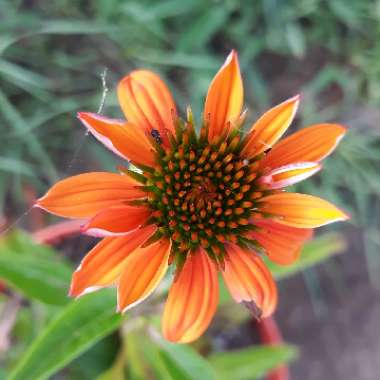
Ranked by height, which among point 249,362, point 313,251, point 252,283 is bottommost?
point 249,362

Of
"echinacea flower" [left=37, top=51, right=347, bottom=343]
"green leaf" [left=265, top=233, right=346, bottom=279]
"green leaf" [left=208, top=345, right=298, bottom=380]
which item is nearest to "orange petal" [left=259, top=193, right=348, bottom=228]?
"echinacea flower" [left=37, top=51, right=347, bottom=343]

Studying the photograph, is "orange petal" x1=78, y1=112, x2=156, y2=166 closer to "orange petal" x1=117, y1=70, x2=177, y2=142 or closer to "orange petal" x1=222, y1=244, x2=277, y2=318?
"orange petal" x1=117, y1=70, x2=177, y2=142

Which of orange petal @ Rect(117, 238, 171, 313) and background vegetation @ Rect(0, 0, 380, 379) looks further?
background vegetation @ Rect(0, 0, 380, 379)

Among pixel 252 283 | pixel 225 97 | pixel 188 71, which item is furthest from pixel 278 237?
pixel 188 71

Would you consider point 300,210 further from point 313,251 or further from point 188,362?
point 313,251

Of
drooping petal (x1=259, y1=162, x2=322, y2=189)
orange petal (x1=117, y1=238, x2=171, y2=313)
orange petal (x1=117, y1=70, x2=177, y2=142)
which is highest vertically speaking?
orange petal (x1=117, y1=70, x2=177, y2=142)

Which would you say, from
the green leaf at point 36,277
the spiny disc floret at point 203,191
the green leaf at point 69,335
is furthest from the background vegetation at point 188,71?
the spiny disc floret at point 203,191

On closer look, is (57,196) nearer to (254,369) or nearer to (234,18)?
(254,369)

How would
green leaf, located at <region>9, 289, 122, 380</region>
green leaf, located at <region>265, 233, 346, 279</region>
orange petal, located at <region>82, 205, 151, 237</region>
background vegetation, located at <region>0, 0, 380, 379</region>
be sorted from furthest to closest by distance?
background vegetation, located at <region>0, 0, 380, 379</region> → green leaf, located at <region>265, 233, 346, 279</region> → green leaf, located at <region>9, 289, 122, 380</region> → orange petal, located at <region>82, 205, 151, 237</region>
